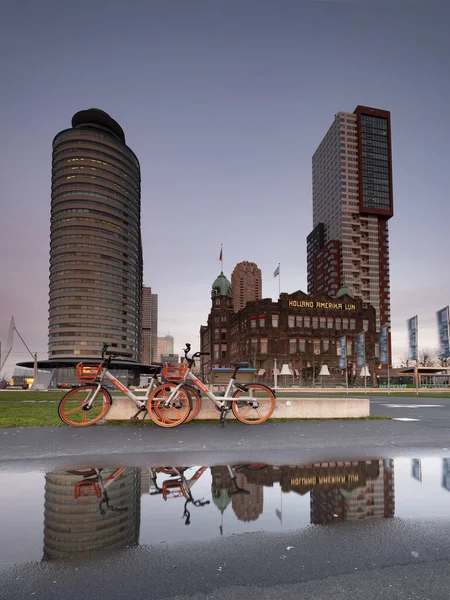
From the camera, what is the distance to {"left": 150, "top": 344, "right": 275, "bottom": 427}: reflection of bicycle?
1135 centimetres

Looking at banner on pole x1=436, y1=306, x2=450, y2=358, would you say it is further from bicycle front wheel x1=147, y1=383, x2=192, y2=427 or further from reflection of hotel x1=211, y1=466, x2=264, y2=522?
reflection of hotel x1=211, y1=466, x2=264, y2=522

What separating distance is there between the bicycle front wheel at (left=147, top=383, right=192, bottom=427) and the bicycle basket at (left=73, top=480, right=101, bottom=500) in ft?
17.4

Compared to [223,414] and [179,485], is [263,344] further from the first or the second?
[179,485]

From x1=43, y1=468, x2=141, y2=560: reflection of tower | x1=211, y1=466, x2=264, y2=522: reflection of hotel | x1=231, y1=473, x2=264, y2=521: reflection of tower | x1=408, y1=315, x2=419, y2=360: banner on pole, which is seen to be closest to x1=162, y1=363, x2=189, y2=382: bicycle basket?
x1=211, y1=466, x2=264, y2=522: reflection of hotel

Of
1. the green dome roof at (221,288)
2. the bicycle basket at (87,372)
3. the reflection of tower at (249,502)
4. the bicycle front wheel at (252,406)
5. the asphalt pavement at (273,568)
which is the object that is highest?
the green dome roof at (221,288)

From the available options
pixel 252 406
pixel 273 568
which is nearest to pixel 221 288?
pixel 252 406

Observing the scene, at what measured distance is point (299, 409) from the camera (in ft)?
47.2

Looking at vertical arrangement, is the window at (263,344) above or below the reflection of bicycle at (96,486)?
above

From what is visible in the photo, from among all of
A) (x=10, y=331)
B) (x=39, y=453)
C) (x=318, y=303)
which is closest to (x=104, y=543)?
(x=39, y=453)

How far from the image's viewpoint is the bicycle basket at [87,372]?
11.3m

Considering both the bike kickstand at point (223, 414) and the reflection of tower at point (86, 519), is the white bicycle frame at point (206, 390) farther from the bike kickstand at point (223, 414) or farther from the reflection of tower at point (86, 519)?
the reflection of tower at point (86, 519)

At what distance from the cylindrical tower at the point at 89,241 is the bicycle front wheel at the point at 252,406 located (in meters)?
161

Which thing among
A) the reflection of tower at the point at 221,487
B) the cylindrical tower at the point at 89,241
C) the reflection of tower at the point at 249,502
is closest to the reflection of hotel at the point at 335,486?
the reflection of tower at the point at 249,502

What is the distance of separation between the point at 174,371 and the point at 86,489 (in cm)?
570
